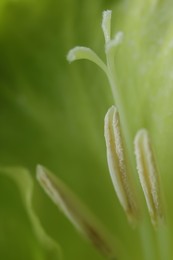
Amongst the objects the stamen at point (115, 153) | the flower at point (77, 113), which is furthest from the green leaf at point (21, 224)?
the stamen at point (115, 153)

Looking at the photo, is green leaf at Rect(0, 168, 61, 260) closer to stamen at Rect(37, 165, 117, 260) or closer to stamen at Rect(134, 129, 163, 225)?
stamen at Rect(37, 165, 117, 260)

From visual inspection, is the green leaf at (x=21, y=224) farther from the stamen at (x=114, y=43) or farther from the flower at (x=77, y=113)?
the stamen at (x=114, y=43)

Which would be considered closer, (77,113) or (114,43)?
(114,43)

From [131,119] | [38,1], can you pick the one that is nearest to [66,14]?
[38,1]

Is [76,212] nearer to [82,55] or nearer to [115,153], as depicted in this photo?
[115,153]

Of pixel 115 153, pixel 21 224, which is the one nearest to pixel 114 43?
pixel 115 153
